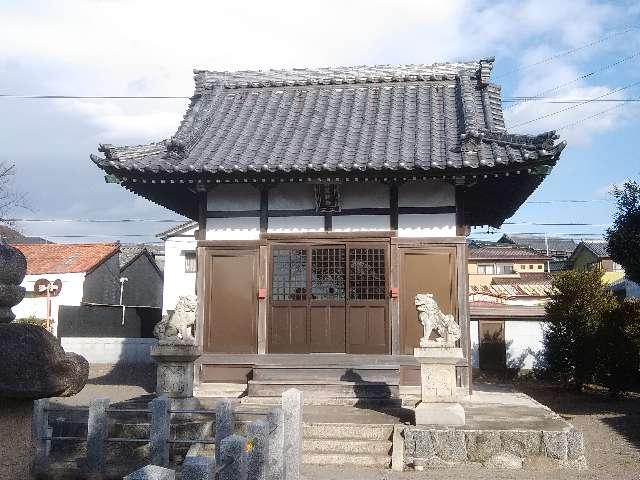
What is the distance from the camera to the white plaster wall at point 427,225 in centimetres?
1276

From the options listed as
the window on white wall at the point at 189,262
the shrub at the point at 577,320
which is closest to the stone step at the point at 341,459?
the shrub at the point at 577,320

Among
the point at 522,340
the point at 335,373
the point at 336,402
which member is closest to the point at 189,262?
the point at 522,340

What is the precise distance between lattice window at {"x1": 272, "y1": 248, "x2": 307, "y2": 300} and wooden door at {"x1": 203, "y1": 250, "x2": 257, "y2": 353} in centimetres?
46

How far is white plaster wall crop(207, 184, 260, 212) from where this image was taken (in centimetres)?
1344

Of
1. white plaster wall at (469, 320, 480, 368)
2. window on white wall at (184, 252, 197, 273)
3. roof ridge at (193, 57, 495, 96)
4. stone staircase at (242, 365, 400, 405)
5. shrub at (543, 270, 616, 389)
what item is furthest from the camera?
window on white wall at (184, 252, 197, 273)

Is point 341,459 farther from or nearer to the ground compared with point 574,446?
nearer to the ground

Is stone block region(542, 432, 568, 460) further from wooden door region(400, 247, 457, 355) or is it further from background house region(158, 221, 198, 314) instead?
background house region(158, 221, 198, 314)

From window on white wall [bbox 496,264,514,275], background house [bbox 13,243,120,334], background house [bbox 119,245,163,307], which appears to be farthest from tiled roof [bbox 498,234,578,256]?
background house [bbox 13,243,120,334]

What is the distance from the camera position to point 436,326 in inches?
396

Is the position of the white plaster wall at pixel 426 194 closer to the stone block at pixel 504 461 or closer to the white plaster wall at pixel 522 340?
the stone block at pixel 504 461

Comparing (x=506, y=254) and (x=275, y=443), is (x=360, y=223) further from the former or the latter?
(x=506, y=254)

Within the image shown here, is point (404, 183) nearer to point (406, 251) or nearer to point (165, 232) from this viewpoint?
point (406, 251)

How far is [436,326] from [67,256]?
96.8 feet

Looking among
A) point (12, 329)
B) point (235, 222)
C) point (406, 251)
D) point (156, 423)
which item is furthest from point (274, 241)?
point (12, 329)
